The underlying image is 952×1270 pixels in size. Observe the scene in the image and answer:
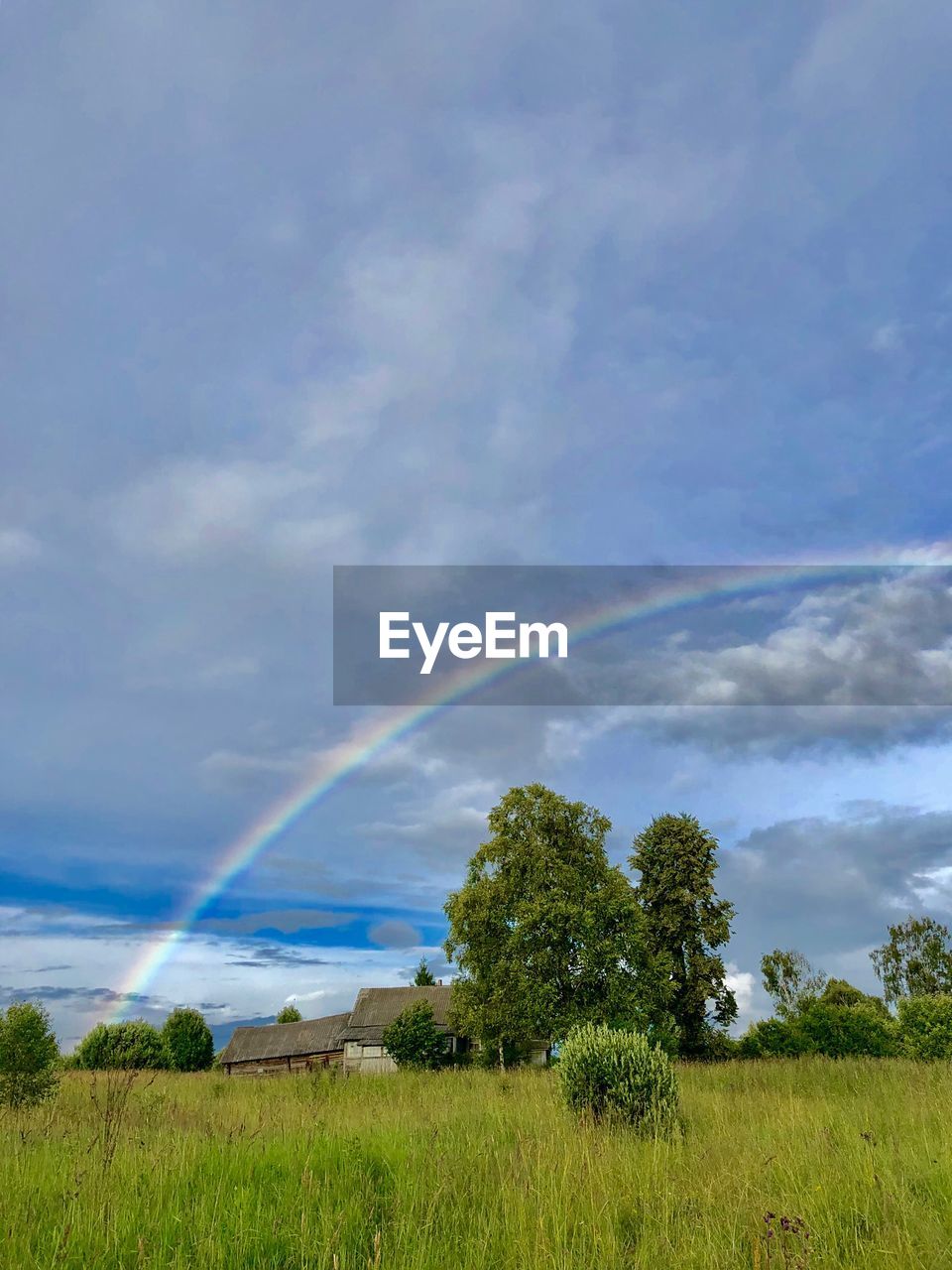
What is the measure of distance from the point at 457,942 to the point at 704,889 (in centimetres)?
1156

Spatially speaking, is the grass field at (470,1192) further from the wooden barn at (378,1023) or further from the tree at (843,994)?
the tree at (843,994)

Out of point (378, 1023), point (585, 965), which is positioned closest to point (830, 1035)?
point (585, 965)

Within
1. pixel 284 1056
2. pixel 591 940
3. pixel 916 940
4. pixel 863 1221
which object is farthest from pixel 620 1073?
pixel 916 940

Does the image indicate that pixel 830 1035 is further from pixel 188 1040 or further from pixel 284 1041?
pixel 188 1040

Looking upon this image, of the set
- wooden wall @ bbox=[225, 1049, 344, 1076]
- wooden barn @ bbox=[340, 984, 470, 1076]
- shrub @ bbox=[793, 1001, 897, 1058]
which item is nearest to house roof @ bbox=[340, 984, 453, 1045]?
wooden barn @ bbox=[340, 984, 470, 1076]

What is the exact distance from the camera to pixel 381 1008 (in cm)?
5088

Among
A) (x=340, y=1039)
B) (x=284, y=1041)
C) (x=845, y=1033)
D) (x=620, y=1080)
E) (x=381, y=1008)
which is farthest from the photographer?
(x=284, y=1041)

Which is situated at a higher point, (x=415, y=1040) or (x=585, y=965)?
(x=585, y=965)

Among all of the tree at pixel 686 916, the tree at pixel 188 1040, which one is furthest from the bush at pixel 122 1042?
the tree at pixel 686 916

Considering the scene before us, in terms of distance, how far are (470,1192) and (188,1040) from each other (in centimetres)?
5239

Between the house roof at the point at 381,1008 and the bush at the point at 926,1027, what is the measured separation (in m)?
29.5

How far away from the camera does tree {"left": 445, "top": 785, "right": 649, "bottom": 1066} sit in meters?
25.9

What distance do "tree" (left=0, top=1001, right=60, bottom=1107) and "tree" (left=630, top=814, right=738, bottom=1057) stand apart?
23.4 metres

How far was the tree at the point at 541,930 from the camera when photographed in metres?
25.9
